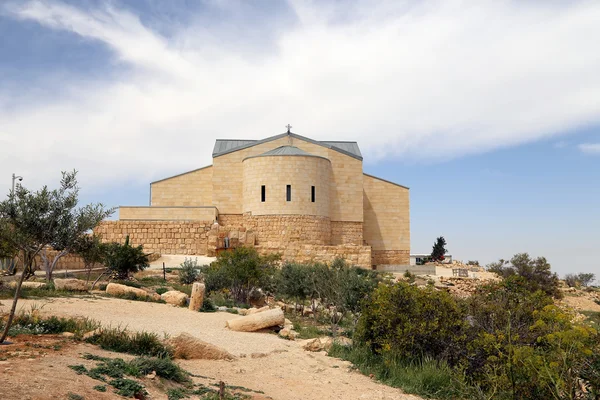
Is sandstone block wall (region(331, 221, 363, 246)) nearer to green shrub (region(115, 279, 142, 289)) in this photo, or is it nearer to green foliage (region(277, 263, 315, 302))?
green foliage (region(277, 263, 315, 302))

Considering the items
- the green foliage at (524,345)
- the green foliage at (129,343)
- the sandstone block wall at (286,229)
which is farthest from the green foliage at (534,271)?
the green foliage at (129,343)

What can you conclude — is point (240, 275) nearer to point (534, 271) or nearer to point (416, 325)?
point (416, 325)

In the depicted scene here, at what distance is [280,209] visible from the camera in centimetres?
3309

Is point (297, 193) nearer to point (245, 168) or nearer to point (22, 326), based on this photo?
point (245, 168)

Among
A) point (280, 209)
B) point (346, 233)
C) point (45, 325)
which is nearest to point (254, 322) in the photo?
point (45, 325)

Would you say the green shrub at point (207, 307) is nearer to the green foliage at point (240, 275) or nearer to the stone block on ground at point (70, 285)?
the green foliage at point (240, 275)

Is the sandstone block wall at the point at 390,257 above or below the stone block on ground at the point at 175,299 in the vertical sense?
above

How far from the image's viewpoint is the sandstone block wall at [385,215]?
124 ft

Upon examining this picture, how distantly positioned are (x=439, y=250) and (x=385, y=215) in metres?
20.9

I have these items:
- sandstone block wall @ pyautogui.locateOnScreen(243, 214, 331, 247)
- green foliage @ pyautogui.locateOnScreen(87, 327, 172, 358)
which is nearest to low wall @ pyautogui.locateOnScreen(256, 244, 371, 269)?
sandstone block wall @ pyautogui.locateOnScreen(243, 214, 331, 247)

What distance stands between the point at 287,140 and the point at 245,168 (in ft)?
12.9

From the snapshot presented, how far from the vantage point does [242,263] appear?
19.5m

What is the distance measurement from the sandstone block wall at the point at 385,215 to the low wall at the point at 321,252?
5.46m

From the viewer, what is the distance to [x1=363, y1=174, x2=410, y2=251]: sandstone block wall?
37781mm
